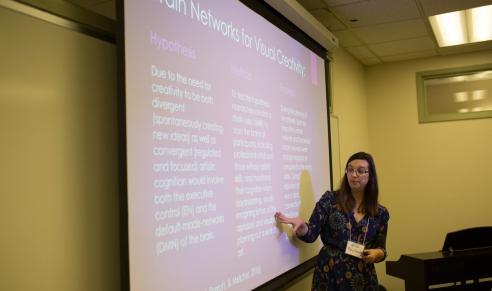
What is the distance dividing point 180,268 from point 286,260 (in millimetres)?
1083

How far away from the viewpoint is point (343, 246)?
2.44 metres

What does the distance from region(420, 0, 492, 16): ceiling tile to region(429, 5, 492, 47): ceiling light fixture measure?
0.15 m

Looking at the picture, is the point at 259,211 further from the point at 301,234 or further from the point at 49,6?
the point at 49,6

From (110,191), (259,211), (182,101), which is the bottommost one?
(259,211)

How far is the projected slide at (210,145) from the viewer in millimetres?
1494

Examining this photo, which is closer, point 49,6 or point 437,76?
point 49,6

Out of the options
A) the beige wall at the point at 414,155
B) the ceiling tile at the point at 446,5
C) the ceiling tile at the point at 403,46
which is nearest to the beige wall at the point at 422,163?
the beige wall at the point at 414,155

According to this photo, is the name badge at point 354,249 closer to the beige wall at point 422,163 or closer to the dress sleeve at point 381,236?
the dress sleeve at point 381,236

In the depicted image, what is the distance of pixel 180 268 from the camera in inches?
64.1

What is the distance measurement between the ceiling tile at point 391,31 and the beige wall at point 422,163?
3.51 ft

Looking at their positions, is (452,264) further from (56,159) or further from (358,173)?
(56,159)

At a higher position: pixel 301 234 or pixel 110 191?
pixel 110 191

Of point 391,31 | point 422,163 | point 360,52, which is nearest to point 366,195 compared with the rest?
point 391,31

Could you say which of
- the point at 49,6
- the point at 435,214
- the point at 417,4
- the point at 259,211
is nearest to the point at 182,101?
the point at 49,6
